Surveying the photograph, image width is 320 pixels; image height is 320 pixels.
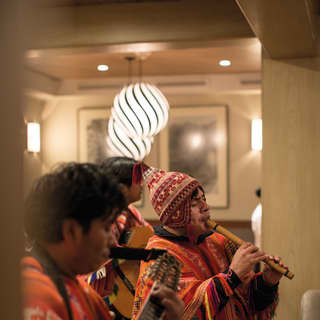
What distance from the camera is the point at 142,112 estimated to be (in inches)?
168

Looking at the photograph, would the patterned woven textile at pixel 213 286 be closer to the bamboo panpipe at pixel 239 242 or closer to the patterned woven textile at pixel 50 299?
the bamboo panpipe at pixel 239 242

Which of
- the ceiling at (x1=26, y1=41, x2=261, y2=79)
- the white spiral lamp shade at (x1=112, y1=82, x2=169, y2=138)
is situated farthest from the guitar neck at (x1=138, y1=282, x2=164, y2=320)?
the ceiling at (x1=26, y1=41, x2=261, y2=79)

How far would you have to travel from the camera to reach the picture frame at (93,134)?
7.09 meters

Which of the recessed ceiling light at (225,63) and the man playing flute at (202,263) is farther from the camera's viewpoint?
the recessed ceiling light at (225,63)

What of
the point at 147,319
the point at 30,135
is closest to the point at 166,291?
the point at 147,319

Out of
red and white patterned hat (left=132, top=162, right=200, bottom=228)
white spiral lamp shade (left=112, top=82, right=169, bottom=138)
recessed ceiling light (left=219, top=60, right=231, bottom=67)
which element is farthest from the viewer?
recessed ceiling light (left=219, top=60, right=231, bottom=67)

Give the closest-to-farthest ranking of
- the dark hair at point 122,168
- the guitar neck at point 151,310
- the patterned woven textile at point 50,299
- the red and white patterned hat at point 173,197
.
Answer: the patterned woven textile at point 50,299, the guitar neck at point 151,310, the red and white patterned hat at point 173,197, the dark hair at point 122,168

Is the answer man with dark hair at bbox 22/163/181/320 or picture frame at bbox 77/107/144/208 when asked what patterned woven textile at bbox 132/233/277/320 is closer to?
man with dark hair at bbox 22/163/181/320

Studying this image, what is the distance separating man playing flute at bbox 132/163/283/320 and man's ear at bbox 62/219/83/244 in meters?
0.92

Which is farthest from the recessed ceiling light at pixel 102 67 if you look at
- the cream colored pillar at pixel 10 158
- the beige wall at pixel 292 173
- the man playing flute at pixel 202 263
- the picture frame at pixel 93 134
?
the cream colored pillar at pixel 10 158

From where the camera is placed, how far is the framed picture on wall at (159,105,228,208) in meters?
6.75

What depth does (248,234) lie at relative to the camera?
6629 millimetres

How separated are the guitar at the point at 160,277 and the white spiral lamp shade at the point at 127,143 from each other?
10.9 feet

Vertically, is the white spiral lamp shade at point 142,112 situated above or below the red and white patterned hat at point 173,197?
above
